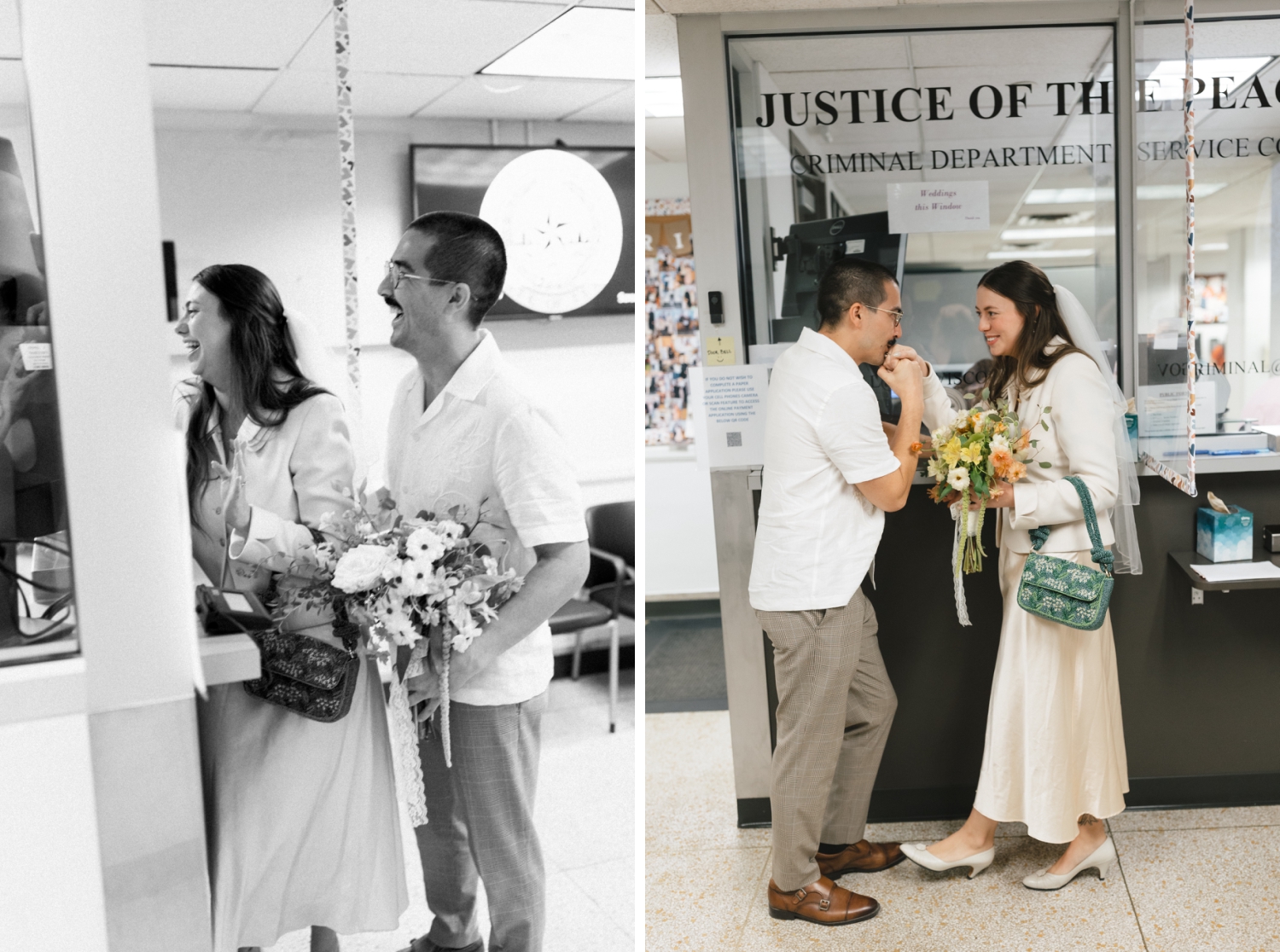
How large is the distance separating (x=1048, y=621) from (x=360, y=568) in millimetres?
1844

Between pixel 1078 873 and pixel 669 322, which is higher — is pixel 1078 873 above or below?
below

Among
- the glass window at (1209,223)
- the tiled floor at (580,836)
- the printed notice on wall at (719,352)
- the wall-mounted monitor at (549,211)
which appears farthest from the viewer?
the printed notice on wall at (719,352)

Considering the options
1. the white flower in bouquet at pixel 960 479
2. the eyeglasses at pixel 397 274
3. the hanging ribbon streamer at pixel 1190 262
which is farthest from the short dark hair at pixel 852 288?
the eyeglasses at pixel 397 274

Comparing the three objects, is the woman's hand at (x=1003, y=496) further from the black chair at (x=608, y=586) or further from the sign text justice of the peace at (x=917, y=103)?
the sign text justice of the peace at (x=917, y=103)

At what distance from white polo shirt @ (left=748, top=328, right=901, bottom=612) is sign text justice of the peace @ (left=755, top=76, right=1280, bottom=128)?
874 mm

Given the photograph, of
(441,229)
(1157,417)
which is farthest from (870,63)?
(441,229)

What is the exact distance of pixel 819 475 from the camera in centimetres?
268

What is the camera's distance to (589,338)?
245 centimetres

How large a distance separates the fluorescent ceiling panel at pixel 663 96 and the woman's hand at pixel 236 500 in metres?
2.32

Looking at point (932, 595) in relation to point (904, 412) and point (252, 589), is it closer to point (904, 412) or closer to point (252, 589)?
point (904, 412)

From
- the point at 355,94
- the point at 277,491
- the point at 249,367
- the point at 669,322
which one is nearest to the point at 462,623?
the point at 277,491

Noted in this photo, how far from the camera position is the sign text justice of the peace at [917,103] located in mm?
3154

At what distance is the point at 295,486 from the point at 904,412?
5.18ft

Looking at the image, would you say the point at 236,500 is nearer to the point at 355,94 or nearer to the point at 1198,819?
the point at 355,94
